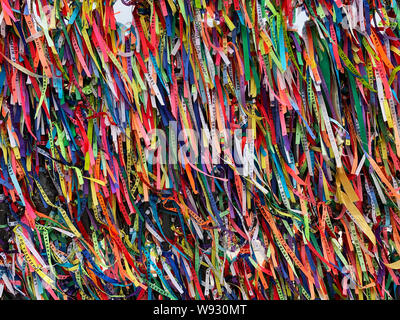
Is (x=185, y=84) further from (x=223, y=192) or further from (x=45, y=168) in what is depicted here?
(x=45, y=168)

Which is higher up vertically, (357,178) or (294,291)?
(357,178)

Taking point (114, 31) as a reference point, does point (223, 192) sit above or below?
below

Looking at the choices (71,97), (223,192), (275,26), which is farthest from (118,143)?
(275,26)

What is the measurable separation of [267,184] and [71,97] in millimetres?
433

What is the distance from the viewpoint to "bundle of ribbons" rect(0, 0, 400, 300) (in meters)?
0.76

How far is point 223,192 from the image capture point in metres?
0.82

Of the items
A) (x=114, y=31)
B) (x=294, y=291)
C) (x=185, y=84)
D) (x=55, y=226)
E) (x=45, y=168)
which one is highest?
(x=114, y=31)

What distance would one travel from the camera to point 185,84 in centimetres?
78

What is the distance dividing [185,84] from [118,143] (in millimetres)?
182

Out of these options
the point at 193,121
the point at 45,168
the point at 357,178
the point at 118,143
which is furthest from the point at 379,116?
the point at 45,168

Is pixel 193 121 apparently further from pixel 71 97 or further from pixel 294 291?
pixel 294 291

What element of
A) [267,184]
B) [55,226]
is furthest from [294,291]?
[55,226]

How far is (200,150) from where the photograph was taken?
0.80 m

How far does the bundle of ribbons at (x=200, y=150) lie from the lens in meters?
0.76
